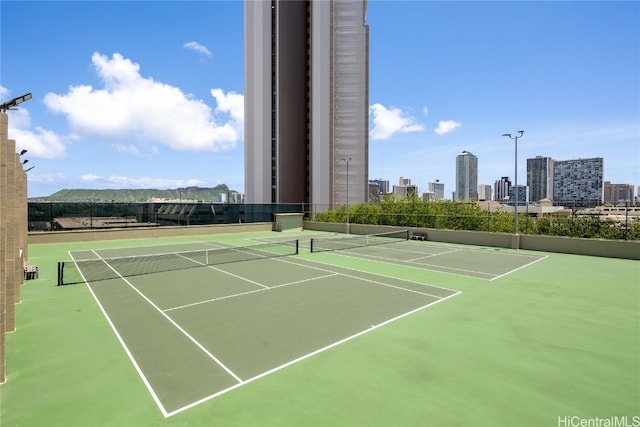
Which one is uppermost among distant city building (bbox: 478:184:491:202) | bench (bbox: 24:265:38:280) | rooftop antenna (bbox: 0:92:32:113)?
distant city building (bbox: 478:184:491:202)

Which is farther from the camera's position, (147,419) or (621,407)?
(621,407)

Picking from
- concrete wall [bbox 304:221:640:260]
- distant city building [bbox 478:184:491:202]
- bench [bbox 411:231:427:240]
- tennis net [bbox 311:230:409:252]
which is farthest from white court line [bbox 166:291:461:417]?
distant city building [bbox 478:184:491:202]

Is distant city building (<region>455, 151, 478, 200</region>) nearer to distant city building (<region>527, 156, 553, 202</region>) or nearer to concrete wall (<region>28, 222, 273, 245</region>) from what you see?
distant city building (<region>527, 156, 553, 202</region>)

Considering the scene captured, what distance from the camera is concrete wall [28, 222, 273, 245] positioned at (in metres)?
23.1

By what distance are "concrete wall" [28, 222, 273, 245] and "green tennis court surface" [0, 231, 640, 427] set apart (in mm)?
13705

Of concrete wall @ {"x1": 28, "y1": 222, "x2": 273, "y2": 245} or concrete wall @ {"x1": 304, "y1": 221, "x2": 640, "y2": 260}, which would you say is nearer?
concrete wall @ {"x1": 304, "y1": 221, "x2": 640, "y2": 260}

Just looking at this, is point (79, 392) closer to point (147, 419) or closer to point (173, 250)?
point (147, 419)

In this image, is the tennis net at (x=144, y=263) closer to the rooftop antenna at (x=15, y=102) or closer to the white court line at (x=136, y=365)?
the white court line at (x=136, y=365)

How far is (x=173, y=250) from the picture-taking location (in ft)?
66.9

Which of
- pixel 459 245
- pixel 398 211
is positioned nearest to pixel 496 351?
pixel 459 245

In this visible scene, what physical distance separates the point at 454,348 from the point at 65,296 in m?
11.0

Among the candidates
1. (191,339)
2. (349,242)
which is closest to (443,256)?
(349,242)

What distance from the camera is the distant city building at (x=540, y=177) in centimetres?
8938

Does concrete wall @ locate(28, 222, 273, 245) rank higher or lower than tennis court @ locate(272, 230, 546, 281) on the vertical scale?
higher
